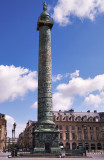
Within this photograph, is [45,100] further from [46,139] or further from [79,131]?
[79,131]

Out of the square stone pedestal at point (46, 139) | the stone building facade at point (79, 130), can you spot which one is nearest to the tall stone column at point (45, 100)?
the square stone pedestal at point (46, 139)

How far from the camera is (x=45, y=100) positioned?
31031 mm

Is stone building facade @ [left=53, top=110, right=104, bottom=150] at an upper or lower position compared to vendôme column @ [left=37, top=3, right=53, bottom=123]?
lower

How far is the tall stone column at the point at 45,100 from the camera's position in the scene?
28906 mm

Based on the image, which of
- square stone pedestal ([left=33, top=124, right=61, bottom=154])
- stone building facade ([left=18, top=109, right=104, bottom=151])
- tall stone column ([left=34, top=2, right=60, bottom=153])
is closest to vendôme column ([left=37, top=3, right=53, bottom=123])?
tall stone column ([left=34, top=2, right=60, bottom=153])

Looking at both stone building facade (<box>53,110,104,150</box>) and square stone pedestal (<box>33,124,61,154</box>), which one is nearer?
square stone pedestal (<box>33,124,61,154</box>)

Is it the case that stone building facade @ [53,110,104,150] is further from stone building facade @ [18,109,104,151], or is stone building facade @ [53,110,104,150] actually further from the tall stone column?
the tall stone column

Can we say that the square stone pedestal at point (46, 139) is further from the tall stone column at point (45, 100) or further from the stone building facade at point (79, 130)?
the stone building facade at point (79, 130)

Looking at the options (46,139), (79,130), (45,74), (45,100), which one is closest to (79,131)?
(79,130)

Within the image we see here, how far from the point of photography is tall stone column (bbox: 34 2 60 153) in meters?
28.9

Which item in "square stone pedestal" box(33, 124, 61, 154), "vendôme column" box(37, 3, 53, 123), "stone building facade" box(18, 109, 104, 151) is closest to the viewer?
"square stone pedestal" box(33, 124, 61, 154)

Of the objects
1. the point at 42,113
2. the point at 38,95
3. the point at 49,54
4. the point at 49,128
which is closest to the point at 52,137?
the point at 49,128

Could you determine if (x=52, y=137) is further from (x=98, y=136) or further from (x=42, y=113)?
(x=98, y=136)

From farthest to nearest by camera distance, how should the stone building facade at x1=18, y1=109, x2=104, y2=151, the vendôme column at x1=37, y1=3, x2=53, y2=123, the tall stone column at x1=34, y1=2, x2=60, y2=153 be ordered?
the stone building facade at x1=18, y1=109, x2=104, y2=151 → the vendôme column at x1=37, y1=3, x2=53, y2=123 → the tall stone column at x1=34, y1=2, x2=60, y2=153
